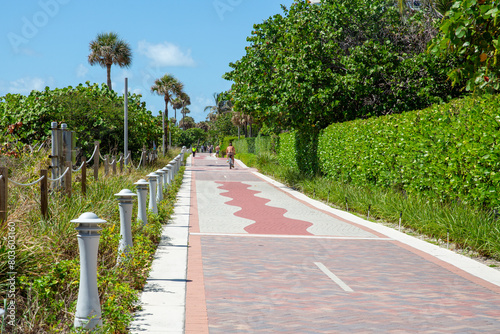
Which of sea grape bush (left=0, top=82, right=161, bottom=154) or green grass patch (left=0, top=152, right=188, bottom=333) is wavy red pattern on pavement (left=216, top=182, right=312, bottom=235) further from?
sea grape bush (left=0, top=82, right=161, bottom=154)

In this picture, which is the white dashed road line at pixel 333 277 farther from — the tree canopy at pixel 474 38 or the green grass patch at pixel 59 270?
the tree canopy at pixel 474 38

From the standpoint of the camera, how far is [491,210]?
9.73m

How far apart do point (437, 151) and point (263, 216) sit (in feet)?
17.2

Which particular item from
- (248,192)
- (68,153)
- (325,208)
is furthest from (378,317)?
(248,192)

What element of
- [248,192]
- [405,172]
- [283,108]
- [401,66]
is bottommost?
[248,192]

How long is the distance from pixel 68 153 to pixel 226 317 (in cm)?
707

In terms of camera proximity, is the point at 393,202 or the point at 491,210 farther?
the point at 393,202

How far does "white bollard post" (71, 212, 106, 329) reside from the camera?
467 cm

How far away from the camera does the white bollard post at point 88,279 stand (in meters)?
4.67

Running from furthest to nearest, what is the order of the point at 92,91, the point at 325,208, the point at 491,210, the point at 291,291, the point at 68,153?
the point at 92,91, the point at 325,208, the point at 68,153, the point at 491,210, the point at 291,291

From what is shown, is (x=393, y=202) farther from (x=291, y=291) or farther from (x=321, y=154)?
(x=321, y=154)

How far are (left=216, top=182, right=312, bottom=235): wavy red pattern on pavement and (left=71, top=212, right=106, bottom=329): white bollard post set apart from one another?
732cm

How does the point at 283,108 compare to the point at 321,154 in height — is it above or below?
above

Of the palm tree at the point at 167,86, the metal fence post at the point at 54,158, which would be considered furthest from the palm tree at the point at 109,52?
the metal fence post at the point at 54,158
